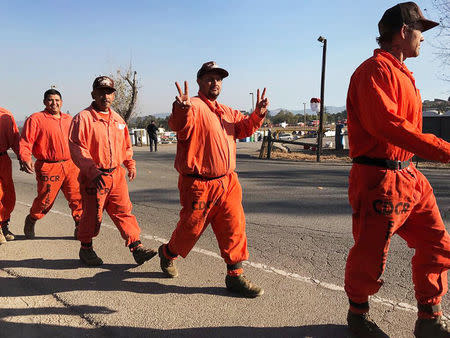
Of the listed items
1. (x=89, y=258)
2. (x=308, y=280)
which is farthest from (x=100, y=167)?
(x=308, y=280)

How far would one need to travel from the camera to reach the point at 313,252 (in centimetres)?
445

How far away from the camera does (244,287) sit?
3.34 metres

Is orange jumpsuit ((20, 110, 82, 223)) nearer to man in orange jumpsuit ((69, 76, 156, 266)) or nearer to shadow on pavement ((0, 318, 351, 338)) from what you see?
man in orange jumpsuit ((69, 76, 156, 266))

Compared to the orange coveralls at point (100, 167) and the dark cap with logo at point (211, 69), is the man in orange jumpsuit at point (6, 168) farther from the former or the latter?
the dark cap with logo at point (211, 69)

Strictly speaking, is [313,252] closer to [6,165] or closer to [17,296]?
[17,296]

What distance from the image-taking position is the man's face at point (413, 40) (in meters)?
2.49

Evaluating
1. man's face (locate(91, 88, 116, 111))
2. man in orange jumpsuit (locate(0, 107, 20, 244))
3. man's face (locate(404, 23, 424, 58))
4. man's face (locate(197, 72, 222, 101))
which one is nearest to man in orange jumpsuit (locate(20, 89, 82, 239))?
man in orange jumpsuit (locate(0, 107, 20, 244))

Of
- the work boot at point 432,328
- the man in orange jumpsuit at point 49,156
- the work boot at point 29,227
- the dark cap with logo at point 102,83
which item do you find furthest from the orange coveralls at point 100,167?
the work boot at point 432,328

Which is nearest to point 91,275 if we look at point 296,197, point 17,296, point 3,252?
point 17,296

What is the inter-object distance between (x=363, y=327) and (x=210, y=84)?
7.24 feet

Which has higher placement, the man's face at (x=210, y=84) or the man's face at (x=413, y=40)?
the man's face at (x=413, y=40)

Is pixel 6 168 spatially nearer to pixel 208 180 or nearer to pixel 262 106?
pixel 208 180

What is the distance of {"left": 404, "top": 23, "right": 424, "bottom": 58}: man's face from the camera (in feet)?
8.17

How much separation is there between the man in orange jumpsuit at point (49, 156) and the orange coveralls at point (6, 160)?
12.0 inches
